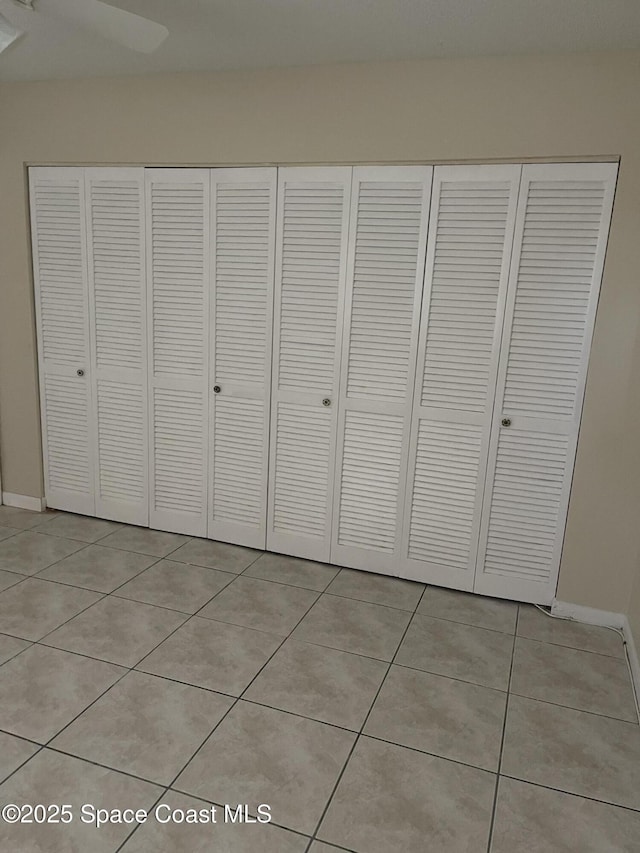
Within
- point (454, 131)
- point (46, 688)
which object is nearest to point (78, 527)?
point (46, 688)

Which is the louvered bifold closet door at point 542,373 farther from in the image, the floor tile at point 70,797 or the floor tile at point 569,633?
the floor tile at point 70,797

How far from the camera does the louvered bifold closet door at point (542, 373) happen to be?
8.31 feet

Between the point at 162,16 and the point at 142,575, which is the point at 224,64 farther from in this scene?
the point at 142,575

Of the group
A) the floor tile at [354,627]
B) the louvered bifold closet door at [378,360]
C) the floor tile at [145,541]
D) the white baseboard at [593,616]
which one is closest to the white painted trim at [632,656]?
the white baseboard at [593,616]

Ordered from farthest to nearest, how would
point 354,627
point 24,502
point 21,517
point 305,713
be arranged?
point 24,502 → point 21,517 → point 354,627 → point 305,713

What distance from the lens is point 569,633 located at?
2.69 meters

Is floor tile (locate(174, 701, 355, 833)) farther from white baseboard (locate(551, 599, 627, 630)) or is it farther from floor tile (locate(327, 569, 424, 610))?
white baseboard (locate(551, 599, 627, 630))

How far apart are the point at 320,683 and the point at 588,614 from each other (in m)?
1.33

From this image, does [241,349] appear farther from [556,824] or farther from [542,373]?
[556,824]

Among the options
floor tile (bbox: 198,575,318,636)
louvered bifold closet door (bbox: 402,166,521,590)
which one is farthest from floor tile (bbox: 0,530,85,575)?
louvered bifold closet door (bbox: 402,166,521,590)

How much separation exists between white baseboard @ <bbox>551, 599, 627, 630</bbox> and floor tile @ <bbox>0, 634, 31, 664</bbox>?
7.52 feet

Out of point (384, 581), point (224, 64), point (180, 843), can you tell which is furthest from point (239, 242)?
point (180, 843)

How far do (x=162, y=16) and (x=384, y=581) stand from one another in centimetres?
263

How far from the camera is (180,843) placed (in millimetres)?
1604
